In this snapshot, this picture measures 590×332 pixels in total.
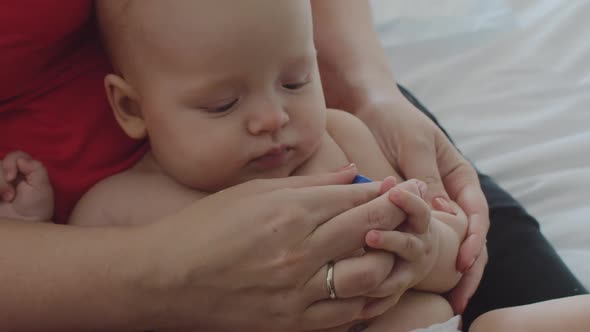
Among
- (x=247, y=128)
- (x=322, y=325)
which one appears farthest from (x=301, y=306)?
(x=247, y=128)

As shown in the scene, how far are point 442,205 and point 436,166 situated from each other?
77 millimetres

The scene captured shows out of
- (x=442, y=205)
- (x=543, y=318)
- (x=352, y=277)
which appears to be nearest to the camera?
(x=352, y=277)

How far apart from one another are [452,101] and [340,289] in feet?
2.62

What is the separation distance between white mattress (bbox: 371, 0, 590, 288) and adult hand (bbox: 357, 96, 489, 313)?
20 cm

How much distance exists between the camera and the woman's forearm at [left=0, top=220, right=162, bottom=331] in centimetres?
80

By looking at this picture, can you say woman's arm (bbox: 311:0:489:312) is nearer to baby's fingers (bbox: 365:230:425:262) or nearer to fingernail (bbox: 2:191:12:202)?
baby's fingers (bbox: 365:230:425:262)

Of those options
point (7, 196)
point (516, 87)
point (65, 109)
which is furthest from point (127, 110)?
point (516, 87)

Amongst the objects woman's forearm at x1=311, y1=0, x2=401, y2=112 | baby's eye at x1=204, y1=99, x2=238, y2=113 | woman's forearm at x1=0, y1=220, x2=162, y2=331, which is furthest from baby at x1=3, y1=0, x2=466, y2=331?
woman's forearm at x1=311, y1=0, x2=401, y2=112

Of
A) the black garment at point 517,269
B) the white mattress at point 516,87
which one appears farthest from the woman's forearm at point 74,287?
the white mattress at point 516,87

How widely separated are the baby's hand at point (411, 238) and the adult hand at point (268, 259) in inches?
0.6

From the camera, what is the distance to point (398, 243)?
31.6 inches

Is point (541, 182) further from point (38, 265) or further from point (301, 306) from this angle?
point (38, 265)

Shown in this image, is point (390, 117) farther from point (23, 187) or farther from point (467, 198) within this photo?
point (23, 187)

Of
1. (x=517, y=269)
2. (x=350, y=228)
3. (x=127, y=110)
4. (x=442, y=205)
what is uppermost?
(x=127, y=110)
